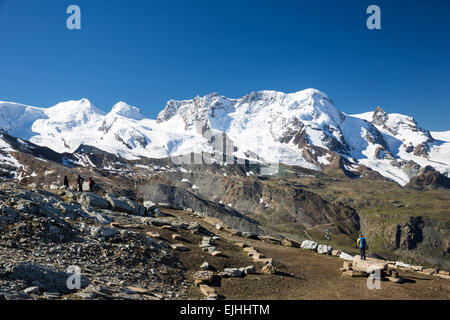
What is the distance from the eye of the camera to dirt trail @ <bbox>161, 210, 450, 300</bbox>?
19.8m

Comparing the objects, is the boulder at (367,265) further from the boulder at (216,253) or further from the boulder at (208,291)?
the boulder at (208,291)

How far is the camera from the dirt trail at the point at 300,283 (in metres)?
19.8

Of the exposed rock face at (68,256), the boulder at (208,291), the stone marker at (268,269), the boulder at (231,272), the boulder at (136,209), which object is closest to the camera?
the exposed rock face at (68,256)

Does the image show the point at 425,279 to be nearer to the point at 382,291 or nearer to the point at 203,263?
the point at 382,291

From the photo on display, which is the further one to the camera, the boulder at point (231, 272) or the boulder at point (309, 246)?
the boulder at point (309, 246)

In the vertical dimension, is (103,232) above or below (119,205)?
below

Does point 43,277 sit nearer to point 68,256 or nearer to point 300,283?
point 68,256

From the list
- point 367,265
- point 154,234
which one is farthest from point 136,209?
point 367,265

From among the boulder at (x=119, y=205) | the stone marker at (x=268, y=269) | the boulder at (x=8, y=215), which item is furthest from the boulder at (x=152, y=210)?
the stone marker at (x=268, y=269)

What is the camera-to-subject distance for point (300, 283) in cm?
2222
